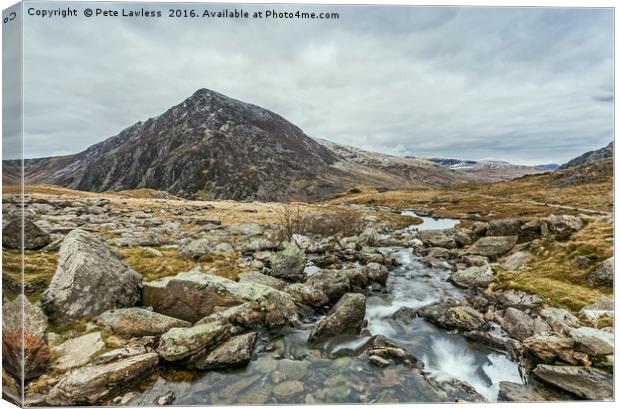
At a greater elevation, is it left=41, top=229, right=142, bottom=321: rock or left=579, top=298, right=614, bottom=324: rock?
left=41, top=229, right=142, bottom=321: rock

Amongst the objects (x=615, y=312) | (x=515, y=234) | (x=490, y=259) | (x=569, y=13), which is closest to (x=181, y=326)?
(x=615, y=312)

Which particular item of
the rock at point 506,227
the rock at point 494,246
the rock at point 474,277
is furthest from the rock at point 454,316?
the rock at point 506,227

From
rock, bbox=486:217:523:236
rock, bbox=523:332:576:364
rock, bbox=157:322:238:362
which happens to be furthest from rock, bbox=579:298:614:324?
rock, bbox=157:322:238:362

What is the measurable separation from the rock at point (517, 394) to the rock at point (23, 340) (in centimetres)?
844

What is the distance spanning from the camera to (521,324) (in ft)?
24.3

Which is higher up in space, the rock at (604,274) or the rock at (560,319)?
the rock at (604,274)

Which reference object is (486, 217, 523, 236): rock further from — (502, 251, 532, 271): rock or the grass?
the grass

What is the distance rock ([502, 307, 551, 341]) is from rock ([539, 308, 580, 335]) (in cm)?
16

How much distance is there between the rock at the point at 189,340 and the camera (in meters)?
5.82

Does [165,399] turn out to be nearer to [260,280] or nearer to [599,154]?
[260,280]

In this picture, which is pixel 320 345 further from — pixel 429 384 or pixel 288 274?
pixel 288 274

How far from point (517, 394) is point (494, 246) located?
871 centimetres

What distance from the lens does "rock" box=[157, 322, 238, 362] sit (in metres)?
5.82

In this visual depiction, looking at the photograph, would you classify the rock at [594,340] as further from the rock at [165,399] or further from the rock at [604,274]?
the rock at [165,399]
